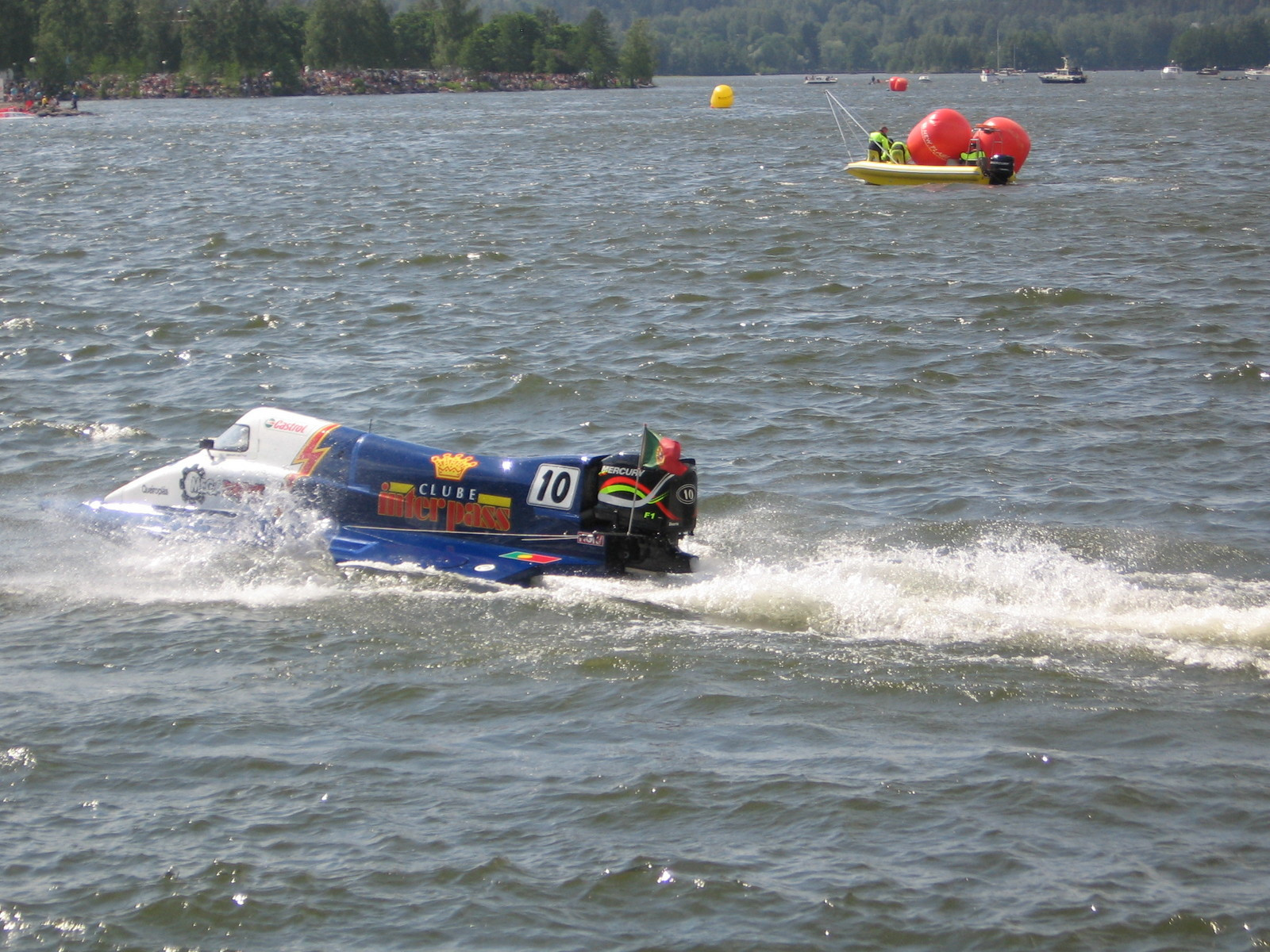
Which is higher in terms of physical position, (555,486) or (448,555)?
(555,486)

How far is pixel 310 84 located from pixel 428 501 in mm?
103662

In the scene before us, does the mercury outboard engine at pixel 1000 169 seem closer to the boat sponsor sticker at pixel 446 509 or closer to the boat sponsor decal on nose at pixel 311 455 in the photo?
the boat sponsor decal on nose at pixel 311 455

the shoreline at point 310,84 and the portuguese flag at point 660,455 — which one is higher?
the shoreline at point 310,84

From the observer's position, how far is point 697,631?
10695 mm

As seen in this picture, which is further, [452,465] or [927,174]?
[927,174]

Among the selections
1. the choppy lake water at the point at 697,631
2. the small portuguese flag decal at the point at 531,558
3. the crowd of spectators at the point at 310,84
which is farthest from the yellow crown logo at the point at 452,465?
the crowd of spectators at the point at 310,84

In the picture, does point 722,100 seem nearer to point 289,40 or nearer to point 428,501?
point 289,40

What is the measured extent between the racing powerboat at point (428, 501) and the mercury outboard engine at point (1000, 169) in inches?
1034

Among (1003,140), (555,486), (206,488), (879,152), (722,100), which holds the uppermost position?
(722,100)

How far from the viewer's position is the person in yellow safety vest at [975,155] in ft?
117

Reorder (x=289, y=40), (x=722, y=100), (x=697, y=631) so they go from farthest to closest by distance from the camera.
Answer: (x=289, y=40)
(x=722, y=100)
(x=697, y=631)

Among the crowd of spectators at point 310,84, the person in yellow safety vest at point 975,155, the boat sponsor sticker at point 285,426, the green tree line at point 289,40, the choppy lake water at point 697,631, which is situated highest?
the green tree line at point 289,40

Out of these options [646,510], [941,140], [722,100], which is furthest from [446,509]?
[722,100]

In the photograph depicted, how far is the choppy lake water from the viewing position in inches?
290
